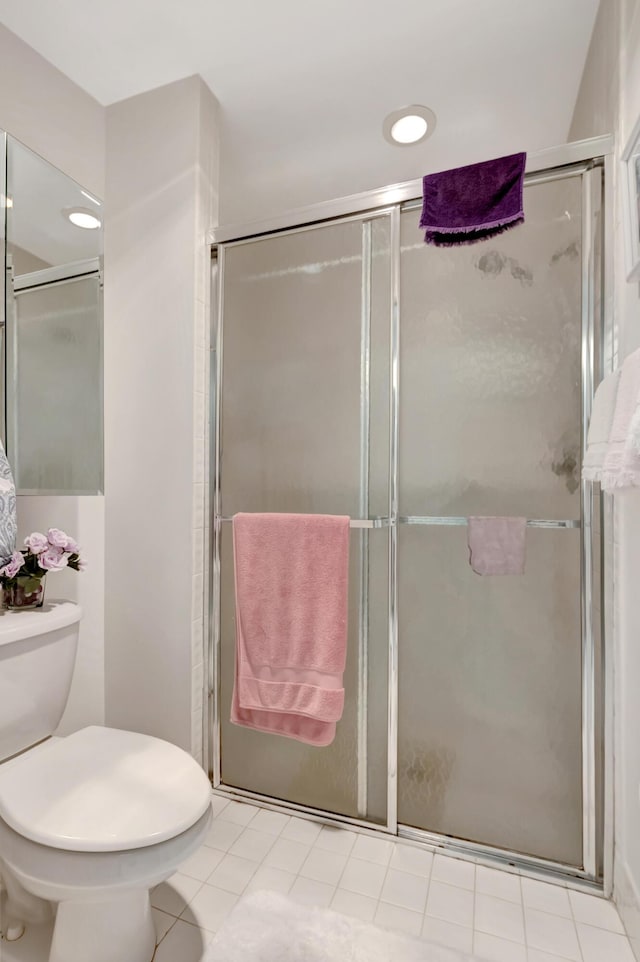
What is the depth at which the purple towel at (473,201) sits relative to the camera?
1357 millimetres

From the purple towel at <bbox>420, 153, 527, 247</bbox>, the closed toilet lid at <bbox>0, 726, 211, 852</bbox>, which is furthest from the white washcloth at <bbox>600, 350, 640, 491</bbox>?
the closed toilet lid at <bbox>0, 726, 211, 852</bbox>

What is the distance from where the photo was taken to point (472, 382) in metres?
1.43

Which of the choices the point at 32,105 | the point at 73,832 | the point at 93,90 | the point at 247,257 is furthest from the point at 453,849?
the point at 93,90

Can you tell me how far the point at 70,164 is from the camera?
1.62 m

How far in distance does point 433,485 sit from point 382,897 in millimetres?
1081

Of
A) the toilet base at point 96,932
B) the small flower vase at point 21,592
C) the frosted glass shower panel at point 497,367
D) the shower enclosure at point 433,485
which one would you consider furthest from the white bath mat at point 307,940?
the frosted glass shower panel at point 497,367

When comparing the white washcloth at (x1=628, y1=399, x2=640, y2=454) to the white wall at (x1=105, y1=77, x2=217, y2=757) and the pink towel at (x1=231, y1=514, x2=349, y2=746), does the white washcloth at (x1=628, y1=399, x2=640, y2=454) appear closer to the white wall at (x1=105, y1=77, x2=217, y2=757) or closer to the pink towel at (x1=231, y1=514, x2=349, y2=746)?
the pink towel at (x1=231, y1=514, x2=349, y2=746)

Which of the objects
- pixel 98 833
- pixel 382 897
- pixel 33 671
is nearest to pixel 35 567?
pixel 33 671

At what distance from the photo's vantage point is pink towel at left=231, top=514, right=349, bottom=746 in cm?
145

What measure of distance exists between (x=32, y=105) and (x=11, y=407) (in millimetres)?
930

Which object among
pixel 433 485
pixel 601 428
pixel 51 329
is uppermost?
pixel 51 329

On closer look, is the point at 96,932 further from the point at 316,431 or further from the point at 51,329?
the point at 51,329

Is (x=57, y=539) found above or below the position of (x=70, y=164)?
below

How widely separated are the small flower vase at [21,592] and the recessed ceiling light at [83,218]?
112 cm
